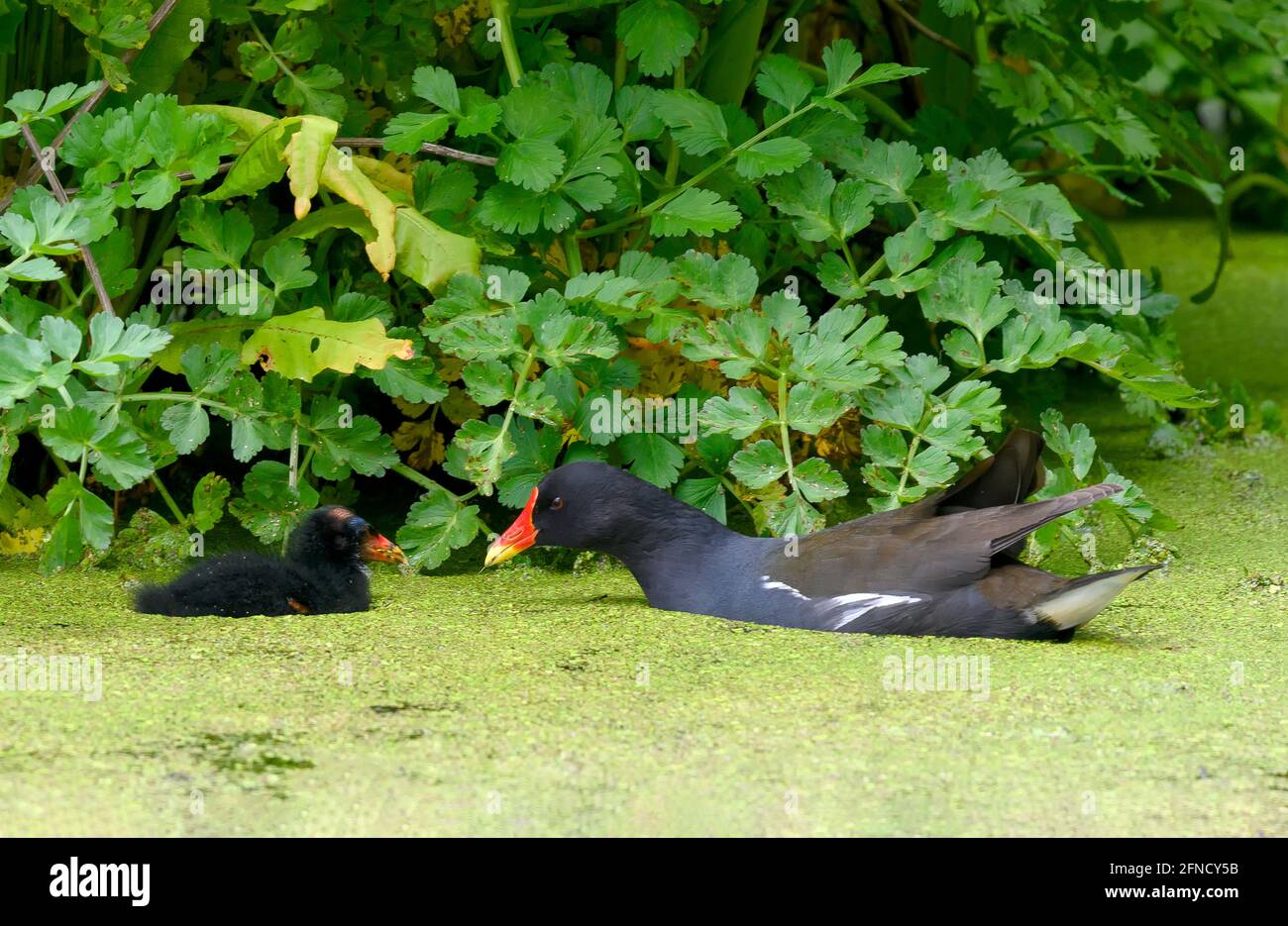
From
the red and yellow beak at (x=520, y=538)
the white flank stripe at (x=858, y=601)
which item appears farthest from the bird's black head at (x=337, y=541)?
the white flank stripe at (x=858, y=601)

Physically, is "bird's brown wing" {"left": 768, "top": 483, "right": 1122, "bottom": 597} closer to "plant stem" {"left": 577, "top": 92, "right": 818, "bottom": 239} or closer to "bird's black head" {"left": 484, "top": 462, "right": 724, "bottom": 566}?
"bird's black head" {"left": 484, "top": 462, "right": 724, "bottom": 566}

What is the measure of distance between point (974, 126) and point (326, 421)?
247 cm

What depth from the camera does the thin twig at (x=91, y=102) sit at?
12.8 ft

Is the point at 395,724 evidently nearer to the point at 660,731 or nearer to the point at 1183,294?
the point at 660,731

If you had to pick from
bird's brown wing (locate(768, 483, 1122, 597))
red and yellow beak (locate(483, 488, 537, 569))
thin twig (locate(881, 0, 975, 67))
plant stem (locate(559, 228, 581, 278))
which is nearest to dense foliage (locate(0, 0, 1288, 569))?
plant stem (locate(559, 228, 581, 278))

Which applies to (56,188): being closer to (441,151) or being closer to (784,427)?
(441,151)

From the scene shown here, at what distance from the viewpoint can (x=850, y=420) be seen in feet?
15.9

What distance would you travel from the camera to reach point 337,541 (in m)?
3.96

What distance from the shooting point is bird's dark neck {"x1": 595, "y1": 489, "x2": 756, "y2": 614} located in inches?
145

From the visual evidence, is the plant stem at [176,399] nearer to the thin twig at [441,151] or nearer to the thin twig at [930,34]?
the thin twig at [441,151]

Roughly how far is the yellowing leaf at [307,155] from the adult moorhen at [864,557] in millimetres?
832

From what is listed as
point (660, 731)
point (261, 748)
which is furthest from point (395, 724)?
point (660, 731)

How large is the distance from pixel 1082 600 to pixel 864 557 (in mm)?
451

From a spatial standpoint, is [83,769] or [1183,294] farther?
[1183,294]
